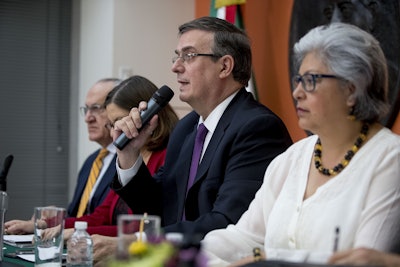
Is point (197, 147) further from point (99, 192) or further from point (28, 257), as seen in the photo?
point (99, 192)

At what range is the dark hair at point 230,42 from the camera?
2746 mm

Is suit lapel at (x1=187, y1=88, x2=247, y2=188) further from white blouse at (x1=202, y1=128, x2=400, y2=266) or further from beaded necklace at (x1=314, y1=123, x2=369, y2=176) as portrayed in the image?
beaded necklace at (x1=314, y1=123, x2=369, y2=176)

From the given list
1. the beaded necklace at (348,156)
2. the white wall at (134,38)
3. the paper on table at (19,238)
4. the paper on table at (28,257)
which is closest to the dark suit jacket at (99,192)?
the paper on table at (19,238)

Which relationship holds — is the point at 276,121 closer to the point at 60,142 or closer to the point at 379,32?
the point at 379,32

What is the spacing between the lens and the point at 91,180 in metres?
3.80

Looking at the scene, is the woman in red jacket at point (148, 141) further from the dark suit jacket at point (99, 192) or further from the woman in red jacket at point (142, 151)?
the dark suit jacket at point (99, 192)

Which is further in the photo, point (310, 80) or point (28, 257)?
point (28, 257)

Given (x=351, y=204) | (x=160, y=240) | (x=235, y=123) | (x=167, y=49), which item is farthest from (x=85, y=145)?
(x=160, y=240)

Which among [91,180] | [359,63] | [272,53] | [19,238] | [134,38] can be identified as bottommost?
[19,238]

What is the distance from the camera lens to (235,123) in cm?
257

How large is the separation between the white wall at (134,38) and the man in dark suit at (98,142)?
2.87 feet

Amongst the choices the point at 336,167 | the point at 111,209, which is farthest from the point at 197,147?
the point at 336,167

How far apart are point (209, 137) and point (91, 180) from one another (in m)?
1.27

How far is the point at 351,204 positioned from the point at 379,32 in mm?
1739
